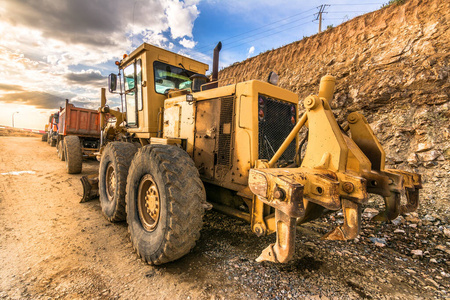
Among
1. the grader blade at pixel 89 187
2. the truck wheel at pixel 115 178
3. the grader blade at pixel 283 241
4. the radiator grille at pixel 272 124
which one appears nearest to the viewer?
the grader blade at pixel 283 241

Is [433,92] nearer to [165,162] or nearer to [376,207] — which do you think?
[376,207]

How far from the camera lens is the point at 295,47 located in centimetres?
1091

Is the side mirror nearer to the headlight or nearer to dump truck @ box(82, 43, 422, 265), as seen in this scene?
dump truck @ box(82, 43, 422, 265)

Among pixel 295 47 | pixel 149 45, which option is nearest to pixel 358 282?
pixel 149 45

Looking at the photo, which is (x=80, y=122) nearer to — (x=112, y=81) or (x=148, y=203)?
(x=112, y=81)

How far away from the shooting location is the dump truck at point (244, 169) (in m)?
1.98

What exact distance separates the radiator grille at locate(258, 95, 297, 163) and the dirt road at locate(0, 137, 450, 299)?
131cm

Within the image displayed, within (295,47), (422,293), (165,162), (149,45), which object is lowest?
(422,293)

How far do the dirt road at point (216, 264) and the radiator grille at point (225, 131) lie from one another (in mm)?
1188

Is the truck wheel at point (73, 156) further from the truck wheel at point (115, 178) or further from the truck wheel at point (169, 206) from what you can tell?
the truck wheel at point (169, 206)

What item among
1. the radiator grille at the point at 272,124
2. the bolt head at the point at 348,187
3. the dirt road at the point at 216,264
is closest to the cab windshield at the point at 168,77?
the radiator grille at the point at 272,124

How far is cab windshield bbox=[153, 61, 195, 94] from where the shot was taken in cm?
440

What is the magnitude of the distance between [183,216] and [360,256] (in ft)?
7.94

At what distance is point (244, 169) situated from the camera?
2.83m
